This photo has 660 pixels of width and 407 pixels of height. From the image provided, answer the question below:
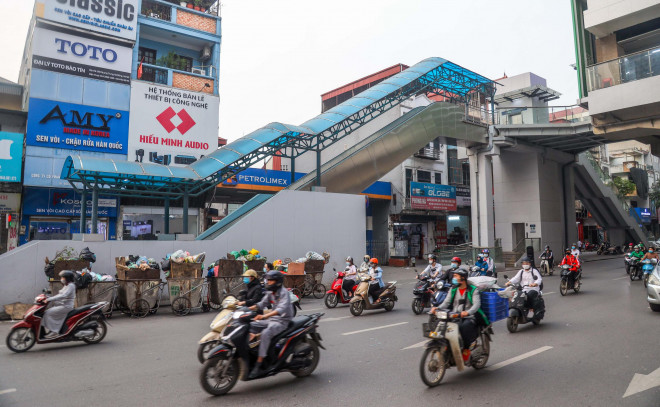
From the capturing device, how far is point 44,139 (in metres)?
19.2

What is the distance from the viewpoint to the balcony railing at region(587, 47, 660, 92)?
16233 mm

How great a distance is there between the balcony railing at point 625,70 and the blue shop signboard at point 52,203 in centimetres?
2308

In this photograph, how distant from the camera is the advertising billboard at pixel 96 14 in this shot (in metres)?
19.9

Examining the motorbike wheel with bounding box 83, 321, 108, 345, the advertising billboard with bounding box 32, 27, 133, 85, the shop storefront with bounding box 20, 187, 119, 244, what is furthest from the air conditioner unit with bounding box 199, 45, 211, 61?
the motorbike wheel with bounding box 83, 321, 108, 345

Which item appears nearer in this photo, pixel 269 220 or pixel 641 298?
pixel 641 298

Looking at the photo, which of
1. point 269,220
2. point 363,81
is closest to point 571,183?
point 363,81

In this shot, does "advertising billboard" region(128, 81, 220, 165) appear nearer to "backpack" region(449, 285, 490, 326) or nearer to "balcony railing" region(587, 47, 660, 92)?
"balcony railing" region(587, 47, 660, 92)

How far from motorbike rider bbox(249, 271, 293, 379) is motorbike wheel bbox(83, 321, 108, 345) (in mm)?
4259

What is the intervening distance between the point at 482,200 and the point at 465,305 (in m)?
22.5

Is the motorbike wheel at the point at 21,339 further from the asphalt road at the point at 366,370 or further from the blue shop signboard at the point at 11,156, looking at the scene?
the blue shop signboard at the point at 11,156

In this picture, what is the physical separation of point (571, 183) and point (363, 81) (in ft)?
59.2

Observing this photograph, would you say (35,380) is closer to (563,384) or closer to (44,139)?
(563,384)

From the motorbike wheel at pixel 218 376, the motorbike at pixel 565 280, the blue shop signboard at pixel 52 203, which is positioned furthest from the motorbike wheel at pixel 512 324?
the blue shop signboard at pixel 52 203

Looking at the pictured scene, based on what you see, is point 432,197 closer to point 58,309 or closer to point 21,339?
point 58,309
